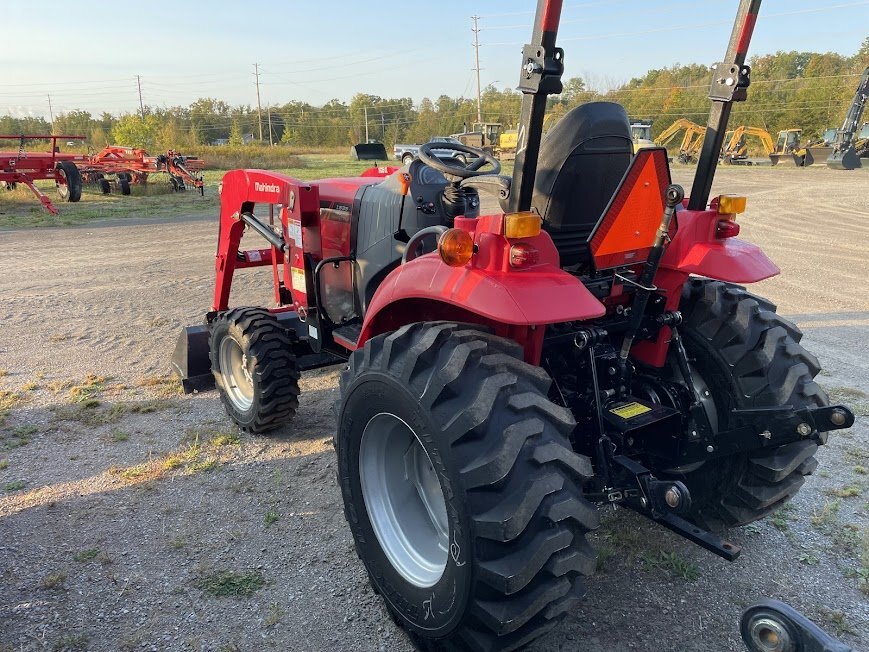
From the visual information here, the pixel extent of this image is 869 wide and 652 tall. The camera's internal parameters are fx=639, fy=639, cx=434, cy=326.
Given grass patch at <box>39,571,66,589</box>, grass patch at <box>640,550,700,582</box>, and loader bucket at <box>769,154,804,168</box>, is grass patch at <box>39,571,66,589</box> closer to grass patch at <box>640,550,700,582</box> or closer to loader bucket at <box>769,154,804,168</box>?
grass patch at <box>640,550,700,582</box>

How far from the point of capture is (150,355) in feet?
18.6

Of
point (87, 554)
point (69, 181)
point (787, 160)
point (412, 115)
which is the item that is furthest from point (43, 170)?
point (412, 115)

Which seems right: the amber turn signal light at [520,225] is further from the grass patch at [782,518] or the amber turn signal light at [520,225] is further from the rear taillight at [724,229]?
the grass patch at [782,518]

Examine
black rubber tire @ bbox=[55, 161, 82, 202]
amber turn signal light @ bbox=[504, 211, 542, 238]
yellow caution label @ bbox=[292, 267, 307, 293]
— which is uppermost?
amber turn signal light @ bbox=[504, 211, 542, 238]

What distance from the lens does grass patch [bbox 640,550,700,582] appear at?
9.24ft

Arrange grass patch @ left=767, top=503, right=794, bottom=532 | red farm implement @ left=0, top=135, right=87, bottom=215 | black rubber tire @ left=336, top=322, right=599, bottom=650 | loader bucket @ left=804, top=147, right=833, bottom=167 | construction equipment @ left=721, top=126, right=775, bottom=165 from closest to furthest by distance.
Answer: black rubber tire @ left=336, top=322, right=599, bottom=650
grass patch @ left=767, top=503, right=794, bottom=532
red farm implement @ left=0, top=135, right=87, bottom=215
loader bucket @ left=804, top=147, right=833, bottom=167
construction equipment @ left=721, top=126, right=775, bottom=165

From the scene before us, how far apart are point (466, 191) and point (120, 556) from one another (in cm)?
254

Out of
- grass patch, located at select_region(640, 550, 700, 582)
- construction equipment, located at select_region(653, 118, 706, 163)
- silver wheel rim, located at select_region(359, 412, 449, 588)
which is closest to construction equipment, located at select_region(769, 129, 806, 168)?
construction equipment, located at select_region(653, 118, 706, 163)

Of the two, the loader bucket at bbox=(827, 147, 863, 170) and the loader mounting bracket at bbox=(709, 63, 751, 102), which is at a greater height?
the loader mounting bracket at bbox=(709, 63, 751, 102)

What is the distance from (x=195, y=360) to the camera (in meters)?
4.89

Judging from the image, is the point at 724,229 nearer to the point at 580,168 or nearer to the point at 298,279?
the point at 580,168

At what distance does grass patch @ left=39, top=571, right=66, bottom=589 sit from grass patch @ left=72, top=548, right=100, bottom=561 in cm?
11

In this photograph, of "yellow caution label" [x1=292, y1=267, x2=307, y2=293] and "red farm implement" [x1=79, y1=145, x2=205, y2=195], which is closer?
"yellow caution label" [x1=292, y1=267, x2=307, y2=293]

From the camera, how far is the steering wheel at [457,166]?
10.6 ft
